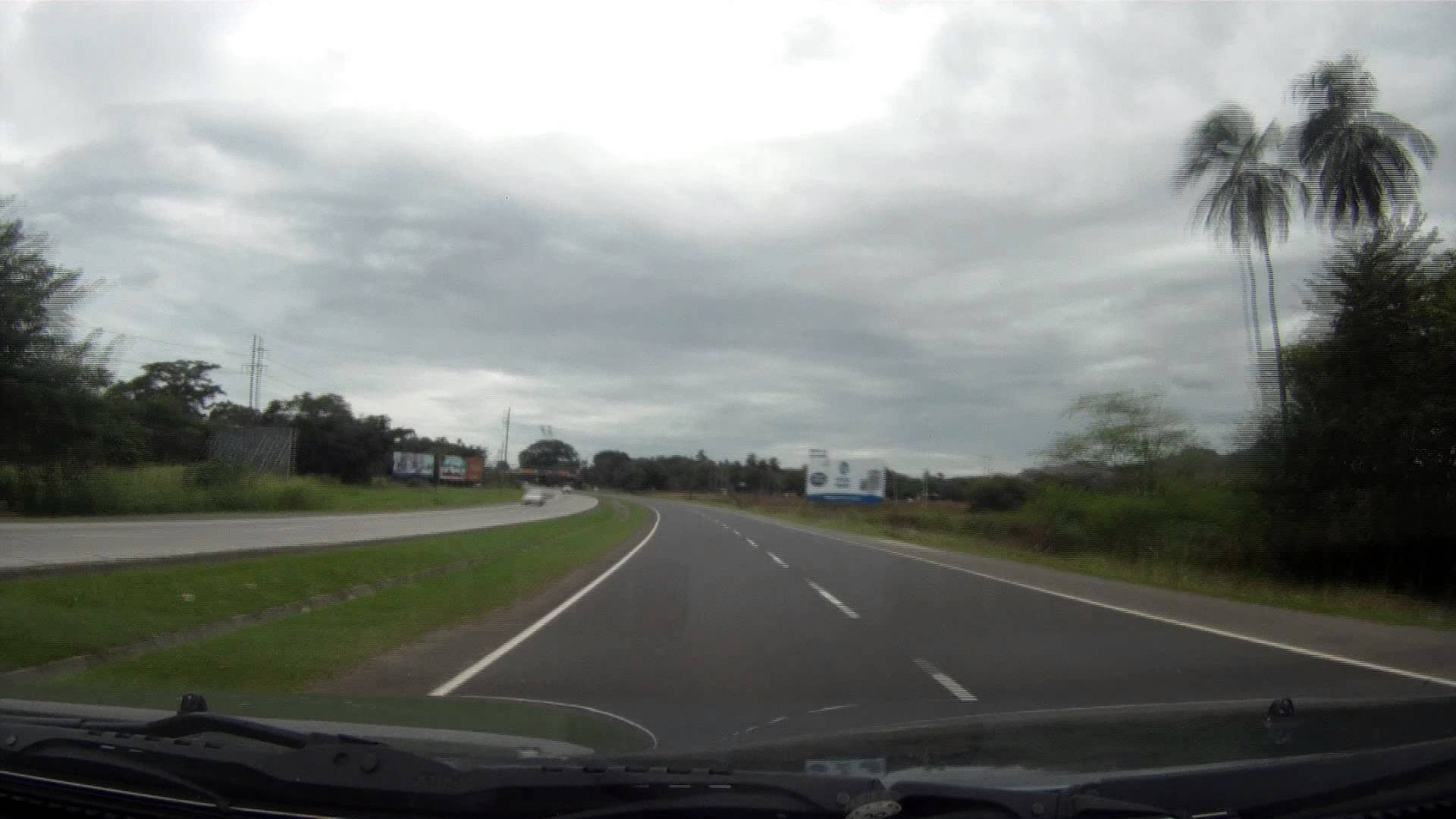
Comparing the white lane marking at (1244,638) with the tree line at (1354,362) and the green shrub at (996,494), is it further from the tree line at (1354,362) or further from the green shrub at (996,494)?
the green shrub at (996,494)

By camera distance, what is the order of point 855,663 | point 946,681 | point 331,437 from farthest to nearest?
point 331,437
point 855,663
point 946,681

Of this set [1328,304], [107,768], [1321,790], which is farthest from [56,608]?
[1328,304]

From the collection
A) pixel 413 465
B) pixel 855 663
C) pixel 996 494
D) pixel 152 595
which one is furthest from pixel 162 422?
pixel 413 465

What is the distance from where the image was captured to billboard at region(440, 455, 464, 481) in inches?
4936

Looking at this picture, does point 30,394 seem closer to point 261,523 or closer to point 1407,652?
point 261,523

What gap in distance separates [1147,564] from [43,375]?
33221 millimetres

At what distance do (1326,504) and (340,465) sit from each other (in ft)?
240

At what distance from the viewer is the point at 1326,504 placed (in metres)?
24.0

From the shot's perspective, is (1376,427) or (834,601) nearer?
(834,601)

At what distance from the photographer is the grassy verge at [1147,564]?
1752 centimetres

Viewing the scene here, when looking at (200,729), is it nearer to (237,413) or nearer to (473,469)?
(237,413)

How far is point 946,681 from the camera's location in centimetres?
924

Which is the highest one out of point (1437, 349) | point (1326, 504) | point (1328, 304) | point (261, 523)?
point (1328, 304)

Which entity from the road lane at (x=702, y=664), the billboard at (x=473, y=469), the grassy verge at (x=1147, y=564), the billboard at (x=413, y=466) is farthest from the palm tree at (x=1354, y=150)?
the billboard at (x=473, y=469)
